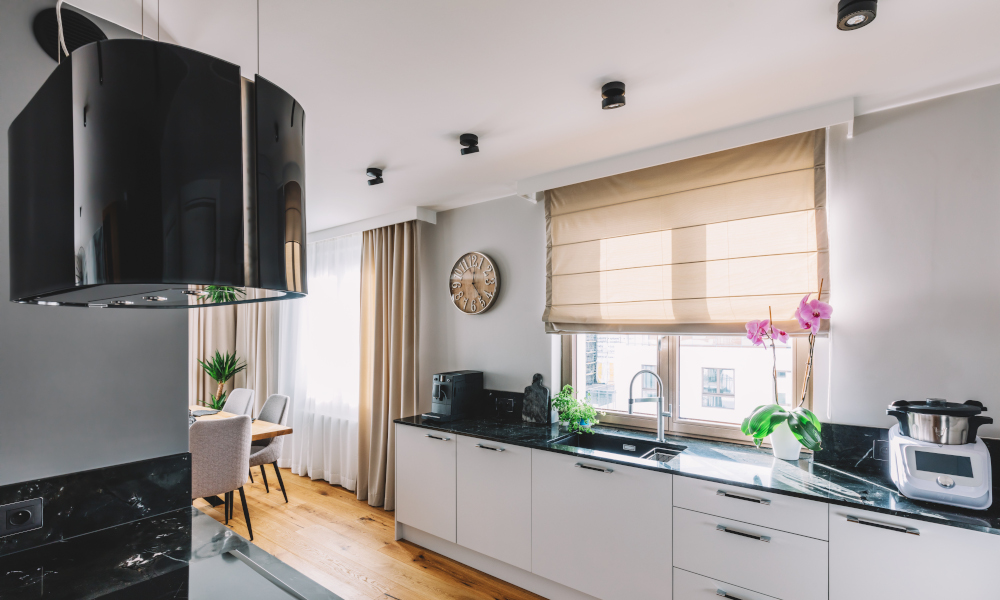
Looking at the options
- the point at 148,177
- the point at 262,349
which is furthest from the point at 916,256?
the point at 262,349

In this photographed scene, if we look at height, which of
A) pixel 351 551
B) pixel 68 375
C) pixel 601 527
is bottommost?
pixel 351 551

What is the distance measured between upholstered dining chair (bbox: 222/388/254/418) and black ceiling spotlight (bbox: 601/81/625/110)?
4.02 metres

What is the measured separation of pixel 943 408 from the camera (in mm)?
1645

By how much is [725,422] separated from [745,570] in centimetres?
84

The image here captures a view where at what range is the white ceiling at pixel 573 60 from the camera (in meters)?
1.44

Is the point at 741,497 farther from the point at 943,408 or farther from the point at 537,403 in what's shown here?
the point at 537,403

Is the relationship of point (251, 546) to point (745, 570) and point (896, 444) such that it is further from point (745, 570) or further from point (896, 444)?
point (896, 444)

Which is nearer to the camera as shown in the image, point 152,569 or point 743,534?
point 152,569

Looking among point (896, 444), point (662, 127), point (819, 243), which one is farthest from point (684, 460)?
point (662, 127)

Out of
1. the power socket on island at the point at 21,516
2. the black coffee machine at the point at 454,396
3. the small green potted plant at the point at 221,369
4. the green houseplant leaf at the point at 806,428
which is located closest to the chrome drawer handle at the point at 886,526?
the green houseplant leaf at the point at 806,428

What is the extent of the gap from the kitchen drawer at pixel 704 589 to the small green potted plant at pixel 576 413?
2.96 ft

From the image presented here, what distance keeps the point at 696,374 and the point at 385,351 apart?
2390mm

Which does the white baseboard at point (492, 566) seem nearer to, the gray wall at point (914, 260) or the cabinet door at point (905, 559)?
the cabinet door at point (905, 559)

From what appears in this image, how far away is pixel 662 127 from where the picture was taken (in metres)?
2.24
